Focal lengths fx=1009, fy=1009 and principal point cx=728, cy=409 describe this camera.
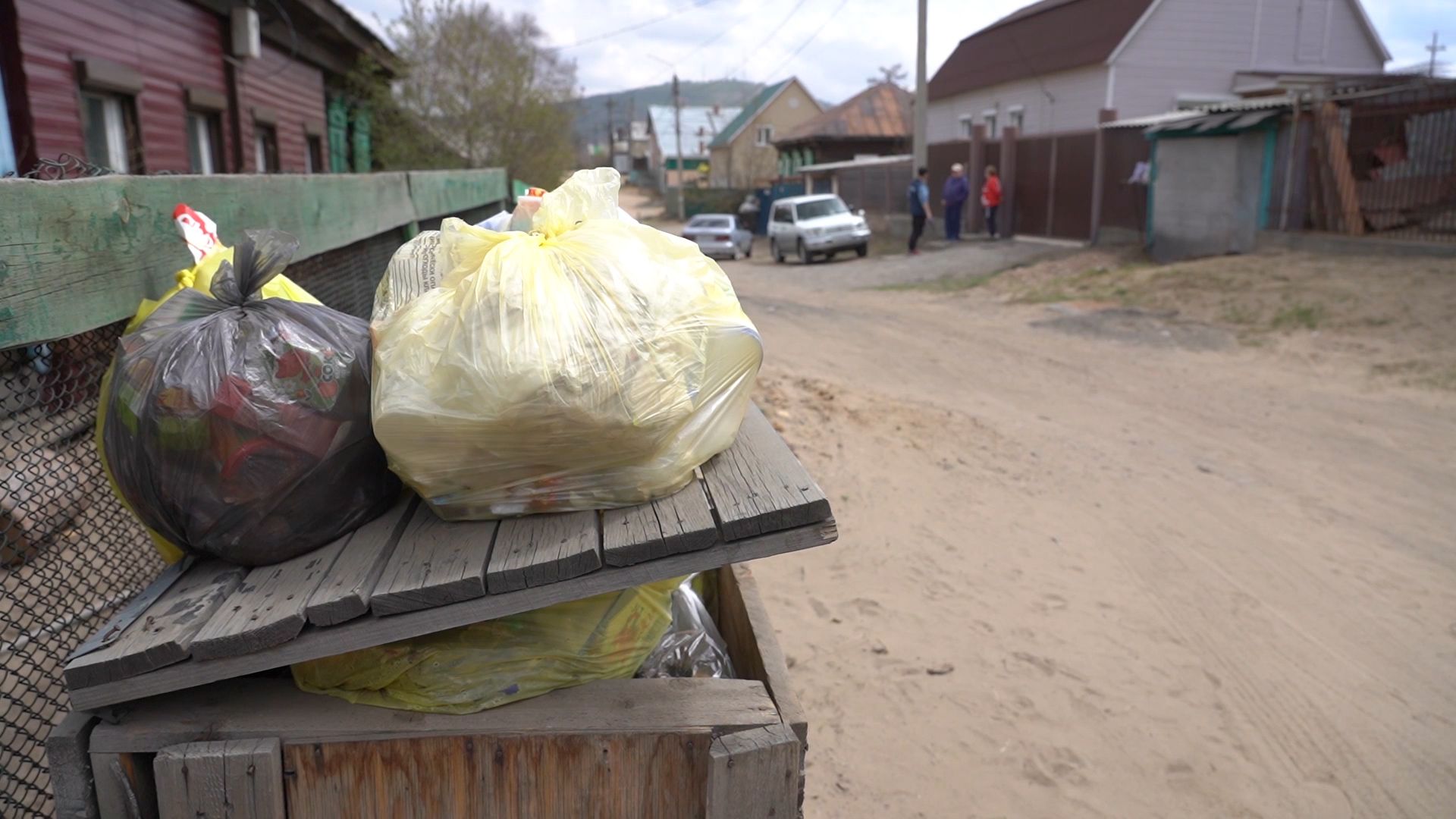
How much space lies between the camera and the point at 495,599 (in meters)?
1.57

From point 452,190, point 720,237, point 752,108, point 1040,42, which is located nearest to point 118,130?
point 452,190

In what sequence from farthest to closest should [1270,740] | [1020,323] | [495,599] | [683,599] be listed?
[1020,323], [1270,740], [683,599], [495,599]

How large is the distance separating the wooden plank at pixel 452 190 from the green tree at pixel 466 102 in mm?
9891

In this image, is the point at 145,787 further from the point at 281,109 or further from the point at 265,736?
the point at 281,109

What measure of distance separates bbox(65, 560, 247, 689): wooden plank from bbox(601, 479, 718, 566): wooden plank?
64 centimetres

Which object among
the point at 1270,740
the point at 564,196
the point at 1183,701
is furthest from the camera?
the point at 1183,701

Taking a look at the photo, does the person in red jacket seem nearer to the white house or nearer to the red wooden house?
the white house

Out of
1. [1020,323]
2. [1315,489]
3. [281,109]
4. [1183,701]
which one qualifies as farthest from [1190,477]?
[281,109]

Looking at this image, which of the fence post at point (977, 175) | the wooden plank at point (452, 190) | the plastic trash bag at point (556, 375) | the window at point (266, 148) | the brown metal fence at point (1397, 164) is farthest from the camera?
the fence post at point (977, 175)

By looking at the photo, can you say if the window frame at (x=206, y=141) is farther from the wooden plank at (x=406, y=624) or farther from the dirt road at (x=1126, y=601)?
the wooden plank at (x=406, y=624)

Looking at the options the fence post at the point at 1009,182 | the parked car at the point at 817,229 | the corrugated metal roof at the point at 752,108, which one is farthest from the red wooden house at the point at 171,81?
the corrugated metal roof at the point at 752,108

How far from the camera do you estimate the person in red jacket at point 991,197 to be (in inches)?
829

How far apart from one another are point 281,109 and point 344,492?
39.4 ft

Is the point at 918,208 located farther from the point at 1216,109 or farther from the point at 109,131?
the point at 109,131
